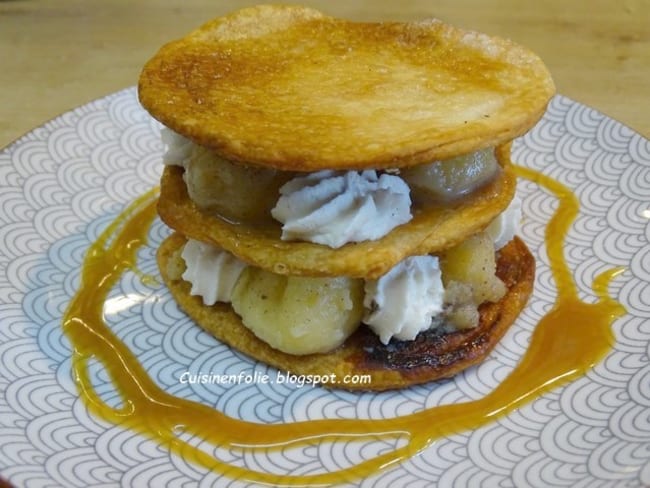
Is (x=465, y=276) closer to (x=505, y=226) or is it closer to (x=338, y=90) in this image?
(x=505, y=226)

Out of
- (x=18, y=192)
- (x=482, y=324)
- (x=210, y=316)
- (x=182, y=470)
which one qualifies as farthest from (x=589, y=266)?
(x=18, y=192)

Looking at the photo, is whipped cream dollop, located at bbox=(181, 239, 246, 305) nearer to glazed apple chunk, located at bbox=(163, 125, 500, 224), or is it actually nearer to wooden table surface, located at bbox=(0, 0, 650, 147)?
glazed apple chunk, located at bbox=(163, 125, 500, 224)

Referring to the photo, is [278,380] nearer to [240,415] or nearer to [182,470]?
[240,415]

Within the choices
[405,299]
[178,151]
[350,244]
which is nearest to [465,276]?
[405,299]

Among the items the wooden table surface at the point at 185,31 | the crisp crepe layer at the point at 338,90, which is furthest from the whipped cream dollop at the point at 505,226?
the wooden table surface at the point at 185,31

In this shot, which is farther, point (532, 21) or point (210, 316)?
point (532, 21)

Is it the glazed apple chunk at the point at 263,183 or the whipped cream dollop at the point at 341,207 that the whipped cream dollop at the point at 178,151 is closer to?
the glazed apple chunk at the point at 263,183

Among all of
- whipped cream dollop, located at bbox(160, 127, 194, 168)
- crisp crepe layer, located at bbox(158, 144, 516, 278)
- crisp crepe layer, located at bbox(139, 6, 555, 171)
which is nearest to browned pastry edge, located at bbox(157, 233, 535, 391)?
crisp crepe layer, located at bbox(158, 144, 516, 278)
